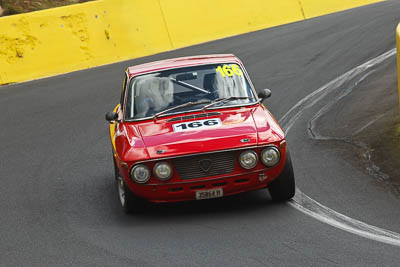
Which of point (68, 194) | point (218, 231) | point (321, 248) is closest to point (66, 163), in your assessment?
point (68, 194)

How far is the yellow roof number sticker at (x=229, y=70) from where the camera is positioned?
9172 millimetres

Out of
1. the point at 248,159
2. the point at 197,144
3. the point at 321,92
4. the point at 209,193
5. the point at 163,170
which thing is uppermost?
the point at 197,144

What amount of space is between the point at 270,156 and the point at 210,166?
24.1 inches

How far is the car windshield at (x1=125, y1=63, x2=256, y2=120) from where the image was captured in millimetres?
8844

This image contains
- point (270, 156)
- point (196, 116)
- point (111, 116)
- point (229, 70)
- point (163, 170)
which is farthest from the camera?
point (229, 70)

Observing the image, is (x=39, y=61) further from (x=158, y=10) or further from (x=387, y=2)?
(x=387, y=2)

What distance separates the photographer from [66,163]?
1132 cm

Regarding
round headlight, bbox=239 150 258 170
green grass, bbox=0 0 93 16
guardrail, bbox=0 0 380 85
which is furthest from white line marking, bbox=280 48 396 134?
green grass, bbox=0 0 93 16

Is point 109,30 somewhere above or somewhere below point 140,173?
above

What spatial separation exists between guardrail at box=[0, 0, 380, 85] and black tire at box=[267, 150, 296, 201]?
465 inches

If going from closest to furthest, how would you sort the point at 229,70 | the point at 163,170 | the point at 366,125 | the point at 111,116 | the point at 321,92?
the point at 163,170
the point at 111,116
the point at 229,70
the point at 366,125
the point at 321,92

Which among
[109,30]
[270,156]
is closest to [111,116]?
[270,156]

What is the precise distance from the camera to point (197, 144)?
7805 millimetres

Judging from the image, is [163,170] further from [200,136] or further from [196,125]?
[196,125]
